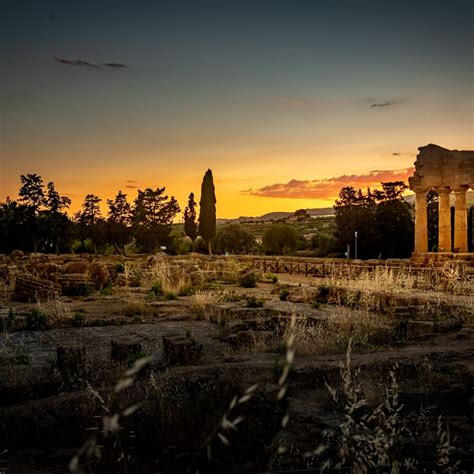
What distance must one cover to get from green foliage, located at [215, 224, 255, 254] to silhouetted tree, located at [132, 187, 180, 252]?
517 centimetres

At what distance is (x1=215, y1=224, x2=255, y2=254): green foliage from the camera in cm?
5369

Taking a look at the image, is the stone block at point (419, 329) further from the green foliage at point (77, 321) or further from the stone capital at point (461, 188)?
the stone capital at point (461, 188)

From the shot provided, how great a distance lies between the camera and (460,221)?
29953 mm

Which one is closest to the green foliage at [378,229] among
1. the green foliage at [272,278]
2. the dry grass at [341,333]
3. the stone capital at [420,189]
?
the stone capital at [420,189]

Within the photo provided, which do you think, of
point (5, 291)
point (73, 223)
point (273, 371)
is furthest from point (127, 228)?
point (273, 371)

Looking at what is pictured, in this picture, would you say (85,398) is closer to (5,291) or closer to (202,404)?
(202,404)

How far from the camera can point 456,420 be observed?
6301 mm

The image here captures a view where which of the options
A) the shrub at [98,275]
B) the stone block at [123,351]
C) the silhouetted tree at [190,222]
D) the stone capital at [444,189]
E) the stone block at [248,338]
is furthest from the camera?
the silhouetted tree at [190,222]

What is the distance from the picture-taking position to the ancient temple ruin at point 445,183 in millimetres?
29109

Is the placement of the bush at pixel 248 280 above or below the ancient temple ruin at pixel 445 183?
below

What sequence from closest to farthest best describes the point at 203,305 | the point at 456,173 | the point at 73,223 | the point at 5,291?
the point at 203,305
the point at 5,291
the point at 456,173
the point at 73,223

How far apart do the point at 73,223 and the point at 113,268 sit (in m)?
28.8

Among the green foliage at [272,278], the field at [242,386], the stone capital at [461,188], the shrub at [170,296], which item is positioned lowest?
the field at [242,386]

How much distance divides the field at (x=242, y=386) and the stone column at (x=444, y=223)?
1486 centimetres
